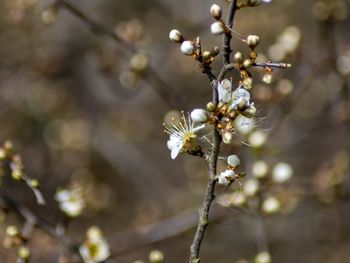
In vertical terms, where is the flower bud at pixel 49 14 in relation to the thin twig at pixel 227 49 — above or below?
above

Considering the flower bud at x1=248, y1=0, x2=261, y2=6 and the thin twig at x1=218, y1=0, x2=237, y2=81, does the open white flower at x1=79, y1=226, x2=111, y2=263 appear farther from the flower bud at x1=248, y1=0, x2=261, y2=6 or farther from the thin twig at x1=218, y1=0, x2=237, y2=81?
the flower bud at x1=248, y1=0, x2=261, y2=6

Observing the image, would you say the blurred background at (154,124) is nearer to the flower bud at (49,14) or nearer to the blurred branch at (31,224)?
the flower bud at (49,14)

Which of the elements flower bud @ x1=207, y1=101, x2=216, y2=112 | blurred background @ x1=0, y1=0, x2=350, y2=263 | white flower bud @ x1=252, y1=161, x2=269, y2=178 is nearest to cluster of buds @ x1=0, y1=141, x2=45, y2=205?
flower bud @ x1=207, y1=101, x2=216, y2=112

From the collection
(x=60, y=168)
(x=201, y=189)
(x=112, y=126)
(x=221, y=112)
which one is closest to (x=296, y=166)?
(x=201, y=189)

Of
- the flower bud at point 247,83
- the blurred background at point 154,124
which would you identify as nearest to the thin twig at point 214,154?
the flower bud at point 247,83

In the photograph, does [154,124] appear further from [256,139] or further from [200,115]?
[200,115]

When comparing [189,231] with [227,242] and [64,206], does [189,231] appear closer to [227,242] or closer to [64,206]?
[64,206]
